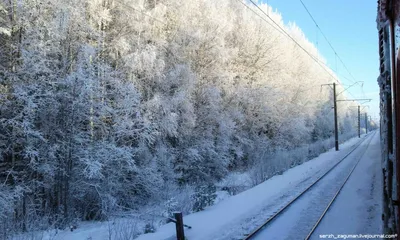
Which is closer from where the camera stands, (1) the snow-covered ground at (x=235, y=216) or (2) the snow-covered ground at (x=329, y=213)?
(2) the snow-covered ground at (x=329, y=213)

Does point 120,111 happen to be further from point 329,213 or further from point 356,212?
point 356,212

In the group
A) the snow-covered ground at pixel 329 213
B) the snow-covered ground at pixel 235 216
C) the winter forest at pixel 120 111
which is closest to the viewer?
the snow-covered ground at pixel 329 213

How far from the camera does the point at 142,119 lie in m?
17.2

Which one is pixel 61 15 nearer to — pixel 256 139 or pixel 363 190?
pixel 363 190

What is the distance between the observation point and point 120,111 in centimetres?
1652

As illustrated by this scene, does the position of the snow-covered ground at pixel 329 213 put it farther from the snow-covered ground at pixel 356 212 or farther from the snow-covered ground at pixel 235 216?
the snow-covered ground at pixel 235 216

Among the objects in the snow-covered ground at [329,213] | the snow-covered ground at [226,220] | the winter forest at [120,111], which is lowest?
the snow-covered ground at [226,220]

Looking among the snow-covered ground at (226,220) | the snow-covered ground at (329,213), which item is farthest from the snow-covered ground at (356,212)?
the snow-covered ground at (226,220)

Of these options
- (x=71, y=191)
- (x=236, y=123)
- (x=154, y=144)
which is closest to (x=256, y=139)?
(x=236, y=123)

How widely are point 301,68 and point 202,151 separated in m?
26.1

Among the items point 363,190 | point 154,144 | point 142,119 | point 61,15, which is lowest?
point 363,190

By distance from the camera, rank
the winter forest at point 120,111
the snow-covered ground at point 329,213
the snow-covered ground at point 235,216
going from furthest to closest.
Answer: the winter forest at point 120,111, the snow-covered ground at point 235,216, the snow-covered ground at point 329,213

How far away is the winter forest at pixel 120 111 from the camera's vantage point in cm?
1252

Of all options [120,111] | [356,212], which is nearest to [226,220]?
[356,212]
